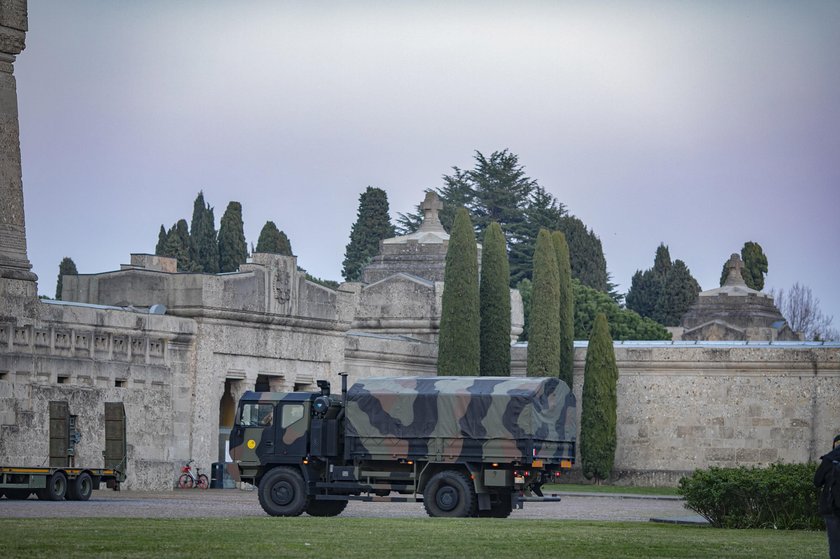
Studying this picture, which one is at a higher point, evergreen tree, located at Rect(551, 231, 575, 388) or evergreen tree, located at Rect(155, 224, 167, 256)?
evergreen tree, located at Rect(155, 224, 167, 256)

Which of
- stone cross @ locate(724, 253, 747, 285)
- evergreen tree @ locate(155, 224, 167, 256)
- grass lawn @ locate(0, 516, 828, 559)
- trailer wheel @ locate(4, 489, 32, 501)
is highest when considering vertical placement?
evergreen tree @ locate(155, 224, 167, 256)

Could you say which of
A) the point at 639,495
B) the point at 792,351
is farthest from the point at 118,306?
the point at 792,351

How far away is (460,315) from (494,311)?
1880 mm

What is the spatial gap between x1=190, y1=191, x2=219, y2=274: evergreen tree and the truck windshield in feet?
186

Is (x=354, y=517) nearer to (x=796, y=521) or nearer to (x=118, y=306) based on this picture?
(x=796, y=521)

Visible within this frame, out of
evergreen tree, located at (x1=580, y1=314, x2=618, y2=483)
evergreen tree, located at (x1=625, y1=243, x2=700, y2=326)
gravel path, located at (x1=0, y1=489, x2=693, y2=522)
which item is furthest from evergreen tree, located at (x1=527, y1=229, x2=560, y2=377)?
evergreen tree, located at (x1=625, y1=243, x2=700, y2=326)

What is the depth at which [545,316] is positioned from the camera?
53375 mm

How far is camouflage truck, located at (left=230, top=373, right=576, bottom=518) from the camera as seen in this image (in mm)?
31469

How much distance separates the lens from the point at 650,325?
285 feet

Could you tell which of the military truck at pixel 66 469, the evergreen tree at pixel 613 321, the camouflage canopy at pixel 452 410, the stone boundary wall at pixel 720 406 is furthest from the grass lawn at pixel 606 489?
the evergreen tree at pixel 613 321

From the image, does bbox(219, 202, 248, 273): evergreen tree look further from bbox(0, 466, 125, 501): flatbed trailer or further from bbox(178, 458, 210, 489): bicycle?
bbox(0, 466, 125, 501): flatbed trailer

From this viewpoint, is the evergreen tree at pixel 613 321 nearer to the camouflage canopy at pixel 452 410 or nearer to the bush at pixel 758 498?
the camouflage canopy at pixel 452 410

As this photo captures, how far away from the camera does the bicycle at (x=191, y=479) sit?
143 ft

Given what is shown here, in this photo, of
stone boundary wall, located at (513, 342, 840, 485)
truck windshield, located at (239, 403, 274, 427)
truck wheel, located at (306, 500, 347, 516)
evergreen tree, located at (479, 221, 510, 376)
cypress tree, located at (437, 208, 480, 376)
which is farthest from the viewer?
evergreen tree, located at (479, 221, 510, 376)
